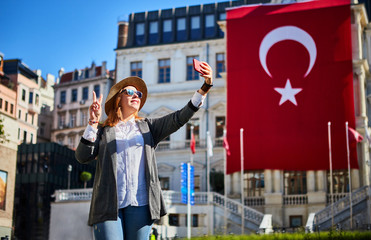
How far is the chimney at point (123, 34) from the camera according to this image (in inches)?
2223

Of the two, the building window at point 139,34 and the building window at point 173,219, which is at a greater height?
the building window at point 139,34

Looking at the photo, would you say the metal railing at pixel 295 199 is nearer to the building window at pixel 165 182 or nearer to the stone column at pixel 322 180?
the stone column at pixel 322 180

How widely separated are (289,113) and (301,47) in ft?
13.9

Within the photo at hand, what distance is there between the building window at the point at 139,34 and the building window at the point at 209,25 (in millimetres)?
5531

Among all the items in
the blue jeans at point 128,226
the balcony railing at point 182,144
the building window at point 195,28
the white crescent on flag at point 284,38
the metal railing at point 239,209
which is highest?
the building window at point 195,28

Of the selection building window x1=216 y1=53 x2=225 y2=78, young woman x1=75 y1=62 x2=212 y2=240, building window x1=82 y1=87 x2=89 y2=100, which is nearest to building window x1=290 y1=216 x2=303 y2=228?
building window x1=216 y1=53 x2=225 y2=78

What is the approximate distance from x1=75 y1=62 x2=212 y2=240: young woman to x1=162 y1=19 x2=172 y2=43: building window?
49369 millimetres

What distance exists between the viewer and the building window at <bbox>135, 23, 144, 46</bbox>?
55875 millimetres

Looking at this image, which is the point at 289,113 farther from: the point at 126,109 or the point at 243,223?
the point at 126,109

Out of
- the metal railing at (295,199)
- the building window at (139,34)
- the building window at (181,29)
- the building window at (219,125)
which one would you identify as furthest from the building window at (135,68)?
the metal railing at (295,199)

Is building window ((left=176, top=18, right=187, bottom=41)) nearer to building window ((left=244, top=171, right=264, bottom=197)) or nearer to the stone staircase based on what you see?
building window ((left=244, top=171, right=264, bottom=197))

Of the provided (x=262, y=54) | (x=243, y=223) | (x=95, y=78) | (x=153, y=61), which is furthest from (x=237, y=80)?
(x=95, y=78)

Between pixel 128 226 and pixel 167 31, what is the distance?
5081cm

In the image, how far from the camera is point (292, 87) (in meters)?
41.0
